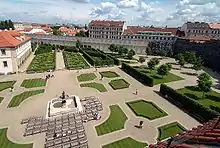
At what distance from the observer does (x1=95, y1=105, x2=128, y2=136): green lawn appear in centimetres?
2592

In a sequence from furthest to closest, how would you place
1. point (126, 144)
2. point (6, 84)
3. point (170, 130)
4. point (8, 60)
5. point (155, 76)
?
point (8, 60) → point (155, 76) → point (6, 84) → point (170, 130) → point (126, 144)

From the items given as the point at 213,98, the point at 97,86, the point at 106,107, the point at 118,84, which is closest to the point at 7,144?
the point at 106,107

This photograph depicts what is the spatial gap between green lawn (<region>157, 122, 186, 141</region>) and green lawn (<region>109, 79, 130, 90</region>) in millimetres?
16720

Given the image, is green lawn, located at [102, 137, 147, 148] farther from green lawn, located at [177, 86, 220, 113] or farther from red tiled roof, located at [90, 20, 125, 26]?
red tiled roof, located at [90, 20, 125, 26]

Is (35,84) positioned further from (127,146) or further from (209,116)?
(209,116)

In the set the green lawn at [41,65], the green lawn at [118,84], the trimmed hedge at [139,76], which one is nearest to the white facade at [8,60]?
the green lawn at [41,65]

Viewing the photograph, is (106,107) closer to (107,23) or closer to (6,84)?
(6,84)

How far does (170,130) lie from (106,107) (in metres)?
11.1

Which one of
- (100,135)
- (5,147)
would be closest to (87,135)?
(100,135)

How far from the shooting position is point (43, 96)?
36781 millimetres

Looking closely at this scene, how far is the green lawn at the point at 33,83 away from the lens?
42969mm

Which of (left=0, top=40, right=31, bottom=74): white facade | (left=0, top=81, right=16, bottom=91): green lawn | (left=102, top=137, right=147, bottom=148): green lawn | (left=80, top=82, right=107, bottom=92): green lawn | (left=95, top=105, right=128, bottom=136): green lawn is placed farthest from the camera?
(left=0, top=40, right=31, bottom=74): white facade

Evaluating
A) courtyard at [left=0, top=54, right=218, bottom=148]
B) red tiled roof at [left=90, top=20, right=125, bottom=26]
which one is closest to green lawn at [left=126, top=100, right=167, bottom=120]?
courtyard at [left=0, top=54, right=218, bottom=148]

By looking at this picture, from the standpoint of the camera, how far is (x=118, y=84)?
44.5 metres
